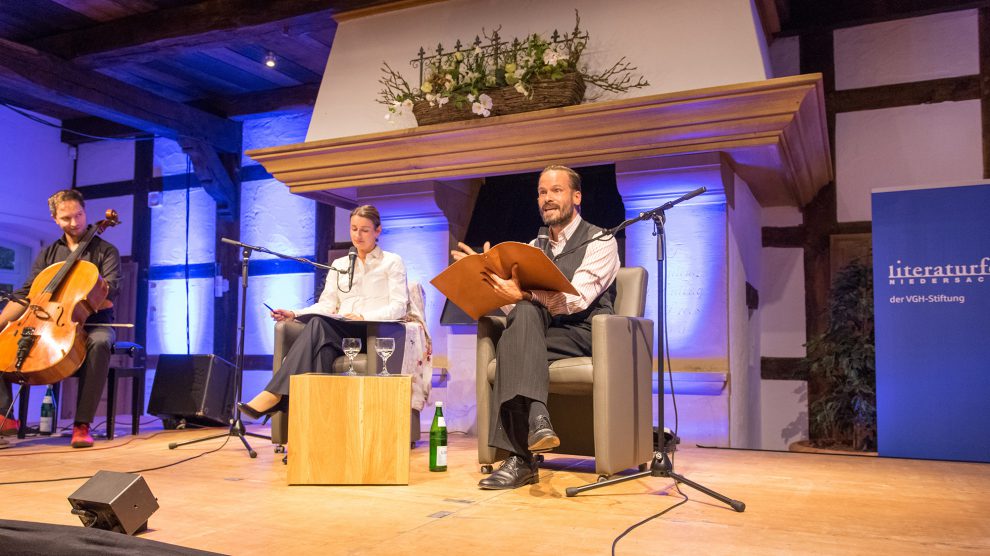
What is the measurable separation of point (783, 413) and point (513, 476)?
10.7 feet

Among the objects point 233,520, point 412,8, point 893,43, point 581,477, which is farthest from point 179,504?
point 893,43

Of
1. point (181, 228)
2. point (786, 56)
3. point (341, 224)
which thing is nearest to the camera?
point (786, 56)

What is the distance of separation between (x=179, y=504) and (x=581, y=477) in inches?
60.4

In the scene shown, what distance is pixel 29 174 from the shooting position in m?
7.88

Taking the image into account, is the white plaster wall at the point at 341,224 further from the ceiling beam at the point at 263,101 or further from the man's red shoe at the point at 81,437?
the man's red shoe at the point at 81,437

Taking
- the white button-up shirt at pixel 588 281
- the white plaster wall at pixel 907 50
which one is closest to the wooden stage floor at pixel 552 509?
the white button-up shirt at pixel 588 281

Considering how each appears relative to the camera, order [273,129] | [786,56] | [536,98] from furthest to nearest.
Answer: [273,129] < [786,56] < [536,98]

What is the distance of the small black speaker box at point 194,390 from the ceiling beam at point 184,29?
2.28m

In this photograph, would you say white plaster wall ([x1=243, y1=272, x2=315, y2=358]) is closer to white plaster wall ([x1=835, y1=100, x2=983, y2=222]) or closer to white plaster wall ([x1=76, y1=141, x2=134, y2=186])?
white plaster wall ([x1=76, y1=141, x2=134, y2=186])

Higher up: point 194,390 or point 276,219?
point 276,219

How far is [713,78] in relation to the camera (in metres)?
4.36

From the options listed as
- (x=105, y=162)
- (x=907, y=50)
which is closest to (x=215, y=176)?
(x=105, y=162)

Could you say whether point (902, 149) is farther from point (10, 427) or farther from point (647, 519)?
point (10, 427)

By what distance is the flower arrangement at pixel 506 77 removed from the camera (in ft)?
15.0
